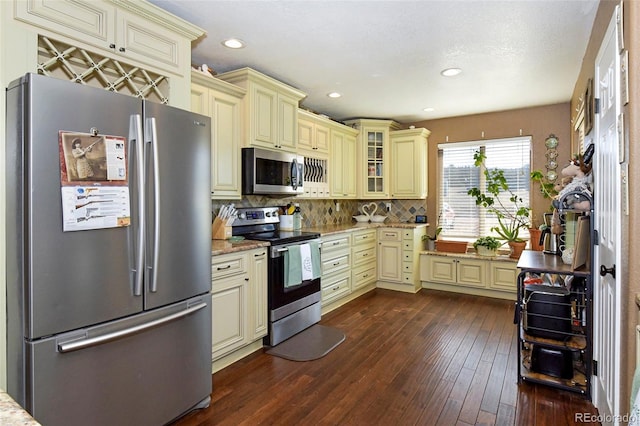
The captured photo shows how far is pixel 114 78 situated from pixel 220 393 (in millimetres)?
2113

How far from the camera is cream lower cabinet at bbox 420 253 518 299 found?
4605 millimetres

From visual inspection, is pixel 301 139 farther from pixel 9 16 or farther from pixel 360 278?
pixel 9 16

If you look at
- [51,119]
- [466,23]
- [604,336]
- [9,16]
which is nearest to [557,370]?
[604,336]

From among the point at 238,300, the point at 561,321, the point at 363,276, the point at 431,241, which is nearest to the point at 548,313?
the point at 561,321

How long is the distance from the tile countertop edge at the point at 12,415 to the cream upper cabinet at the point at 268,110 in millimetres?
2678

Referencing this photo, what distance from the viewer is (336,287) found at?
13.9 feet

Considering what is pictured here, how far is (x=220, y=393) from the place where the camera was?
7.89 feet

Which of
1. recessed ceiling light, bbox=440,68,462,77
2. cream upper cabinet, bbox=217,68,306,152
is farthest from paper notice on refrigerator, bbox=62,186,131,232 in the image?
recessed ceiling light, bbox=440,68,462,77

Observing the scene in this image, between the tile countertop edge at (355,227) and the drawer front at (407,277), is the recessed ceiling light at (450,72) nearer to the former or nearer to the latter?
the tile countertop edge at (355,227)

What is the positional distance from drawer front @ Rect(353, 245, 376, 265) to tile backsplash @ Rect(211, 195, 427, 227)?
0.67m

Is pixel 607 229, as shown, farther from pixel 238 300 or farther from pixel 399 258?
pixel 399 258

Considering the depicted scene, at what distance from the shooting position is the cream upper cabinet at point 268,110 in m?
3.26

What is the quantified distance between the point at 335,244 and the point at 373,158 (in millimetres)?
1779

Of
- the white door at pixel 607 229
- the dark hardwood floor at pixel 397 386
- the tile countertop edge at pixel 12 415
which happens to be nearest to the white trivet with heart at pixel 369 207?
the dark hardwood floor at pixel 397 386
